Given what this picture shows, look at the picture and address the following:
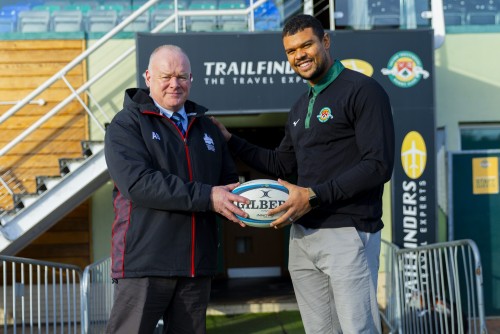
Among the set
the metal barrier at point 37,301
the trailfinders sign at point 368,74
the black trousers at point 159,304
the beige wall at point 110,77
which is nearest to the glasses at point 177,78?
the black trousers at point 159,304

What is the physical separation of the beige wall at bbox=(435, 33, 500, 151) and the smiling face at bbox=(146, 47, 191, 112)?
5995 millimetres

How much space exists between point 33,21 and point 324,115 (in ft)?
21.4

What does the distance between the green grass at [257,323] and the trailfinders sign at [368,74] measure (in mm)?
1656

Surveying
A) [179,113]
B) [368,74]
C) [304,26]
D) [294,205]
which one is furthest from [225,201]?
[368,74]

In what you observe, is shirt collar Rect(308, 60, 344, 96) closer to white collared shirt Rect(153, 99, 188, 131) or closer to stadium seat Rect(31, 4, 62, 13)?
white collared shirt Rect(153, 99, 188, 131)

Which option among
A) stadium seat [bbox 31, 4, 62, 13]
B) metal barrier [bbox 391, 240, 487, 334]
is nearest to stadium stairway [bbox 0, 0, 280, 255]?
stadium seat [bbox 31, 4, 62, 13]

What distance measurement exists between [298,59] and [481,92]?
6.01 m

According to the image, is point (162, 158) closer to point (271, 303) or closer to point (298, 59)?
point (298, 59)

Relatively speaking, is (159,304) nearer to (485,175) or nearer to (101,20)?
(485,175)

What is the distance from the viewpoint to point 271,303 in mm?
7902

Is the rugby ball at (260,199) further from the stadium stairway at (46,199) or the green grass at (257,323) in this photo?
the green grass at (257,323)

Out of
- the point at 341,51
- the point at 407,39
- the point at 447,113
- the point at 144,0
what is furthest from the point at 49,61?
the point at 447,113

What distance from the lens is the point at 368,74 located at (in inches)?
255

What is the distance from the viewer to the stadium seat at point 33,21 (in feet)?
27.2
